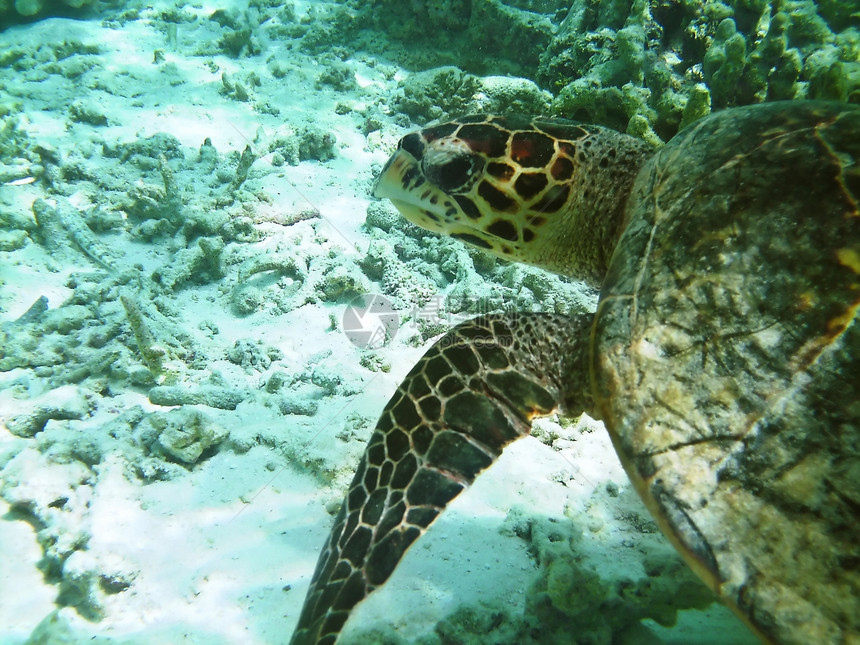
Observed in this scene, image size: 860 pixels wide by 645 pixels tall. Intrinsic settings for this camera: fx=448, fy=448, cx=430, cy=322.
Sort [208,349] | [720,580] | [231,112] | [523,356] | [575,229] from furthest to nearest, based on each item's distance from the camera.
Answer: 1. [231,112]
2. [208,349]
3. [575,229]
4. [523,356]
5. [720,580]

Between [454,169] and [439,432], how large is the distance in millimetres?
1050

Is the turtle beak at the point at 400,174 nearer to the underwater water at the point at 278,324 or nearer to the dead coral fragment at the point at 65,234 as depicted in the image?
Answer: the underwater water at the point at 278,324

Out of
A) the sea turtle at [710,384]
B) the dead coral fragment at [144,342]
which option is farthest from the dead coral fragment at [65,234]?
the sea turtle at [710,384]

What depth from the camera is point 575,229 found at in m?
1.94

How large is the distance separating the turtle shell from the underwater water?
592mm

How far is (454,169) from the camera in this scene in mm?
1820

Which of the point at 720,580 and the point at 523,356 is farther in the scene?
the point at 523,356

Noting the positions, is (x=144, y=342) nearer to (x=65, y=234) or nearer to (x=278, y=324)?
(x=278, y=324)

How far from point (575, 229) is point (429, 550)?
146cm

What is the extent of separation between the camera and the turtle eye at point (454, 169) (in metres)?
1.81

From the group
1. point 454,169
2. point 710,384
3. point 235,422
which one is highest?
point 454,169

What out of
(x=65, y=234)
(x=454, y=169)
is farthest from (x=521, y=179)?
(x=65, y=234)

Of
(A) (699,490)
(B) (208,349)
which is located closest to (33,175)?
(B) (208,349)

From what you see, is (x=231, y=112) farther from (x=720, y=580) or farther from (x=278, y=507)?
(x=720, y=580)
